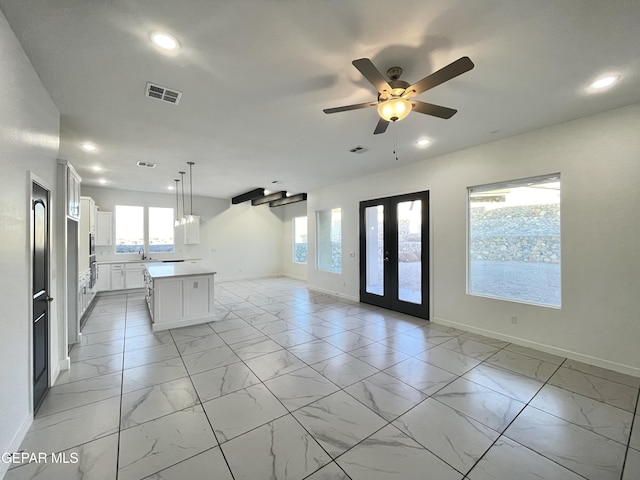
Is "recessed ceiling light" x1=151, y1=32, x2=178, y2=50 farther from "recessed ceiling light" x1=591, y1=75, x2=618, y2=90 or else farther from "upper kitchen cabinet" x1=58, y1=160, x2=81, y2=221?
"recessed ceiling light" x1=591, y1=75, x2=618, y2=90

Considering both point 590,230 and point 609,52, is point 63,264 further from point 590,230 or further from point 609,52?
point 590,230

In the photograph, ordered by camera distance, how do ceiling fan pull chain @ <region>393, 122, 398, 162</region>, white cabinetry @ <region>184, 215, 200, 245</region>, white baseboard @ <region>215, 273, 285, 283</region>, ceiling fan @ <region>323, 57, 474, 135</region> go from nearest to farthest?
1. ceiling fan @ <region>323, 57, 474, 135</region>
2. ceiling fan pull chain @ <region>393, 122, 398, 162</region>
3. white cabinetry @ <region>184, 215, 200, 245</region>
4. white baseboard @ <region>215, 273, 285, 283</region>

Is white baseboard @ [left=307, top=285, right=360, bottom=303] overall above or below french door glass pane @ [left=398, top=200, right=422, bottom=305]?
below

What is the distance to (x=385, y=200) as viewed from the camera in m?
5.64

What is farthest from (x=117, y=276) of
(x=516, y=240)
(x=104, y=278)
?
(x=516, y=240)

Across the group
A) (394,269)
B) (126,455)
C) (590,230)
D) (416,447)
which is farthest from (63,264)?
(590,230)

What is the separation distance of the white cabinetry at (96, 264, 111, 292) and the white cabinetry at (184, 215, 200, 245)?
82.5 inches

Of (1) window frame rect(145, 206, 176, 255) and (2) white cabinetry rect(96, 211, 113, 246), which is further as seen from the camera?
(1) window frame rect(145, 206, 176, 255)

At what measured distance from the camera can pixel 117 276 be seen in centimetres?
713

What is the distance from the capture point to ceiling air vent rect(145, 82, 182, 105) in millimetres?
2529

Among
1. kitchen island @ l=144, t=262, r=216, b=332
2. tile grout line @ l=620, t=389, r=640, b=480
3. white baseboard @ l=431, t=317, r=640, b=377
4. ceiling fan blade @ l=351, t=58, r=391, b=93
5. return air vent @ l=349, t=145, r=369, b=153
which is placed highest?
return air vent @ l=349, t=145, r=369, b=153

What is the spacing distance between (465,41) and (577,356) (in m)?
3.73

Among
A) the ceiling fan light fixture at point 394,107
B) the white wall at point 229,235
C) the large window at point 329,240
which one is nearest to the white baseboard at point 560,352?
the large window at point 329,240

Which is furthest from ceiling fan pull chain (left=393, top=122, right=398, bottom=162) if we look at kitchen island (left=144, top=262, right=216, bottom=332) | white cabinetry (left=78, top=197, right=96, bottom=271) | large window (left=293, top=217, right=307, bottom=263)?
large window (left=293, top=217, right=307, bottom=263)
